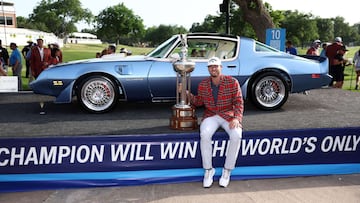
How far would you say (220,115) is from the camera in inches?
135

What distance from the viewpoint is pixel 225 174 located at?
3.31 meters

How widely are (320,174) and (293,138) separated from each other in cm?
56

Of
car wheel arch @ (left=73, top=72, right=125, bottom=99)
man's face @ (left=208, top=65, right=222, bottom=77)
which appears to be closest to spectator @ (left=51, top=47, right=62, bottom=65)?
car wheel arch @ (left=73, top=72, right=125, bottom=99)

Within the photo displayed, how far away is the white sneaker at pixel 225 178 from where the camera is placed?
3.28 m

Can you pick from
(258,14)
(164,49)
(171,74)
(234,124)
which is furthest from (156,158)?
(258,14)

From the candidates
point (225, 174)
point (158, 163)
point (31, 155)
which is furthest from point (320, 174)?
point (31, 155)

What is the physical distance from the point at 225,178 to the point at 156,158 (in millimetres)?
741

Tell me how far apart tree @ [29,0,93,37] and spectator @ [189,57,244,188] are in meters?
98.5

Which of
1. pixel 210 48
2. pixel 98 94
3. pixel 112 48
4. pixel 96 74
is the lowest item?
pixel 98 94

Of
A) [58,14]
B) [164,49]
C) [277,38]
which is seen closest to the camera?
[164,49]

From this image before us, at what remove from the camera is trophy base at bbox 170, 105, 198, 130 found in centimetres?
368

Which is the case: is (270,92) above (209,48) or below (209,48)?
below

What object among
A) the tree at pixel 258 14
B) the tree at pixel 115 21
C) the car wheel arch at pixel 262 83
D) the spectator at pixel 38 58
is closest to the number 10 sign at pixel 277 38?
the car wheel arch at pixel 262 83

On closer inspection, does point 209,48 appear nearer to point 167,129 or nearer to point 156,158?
point 167,129
